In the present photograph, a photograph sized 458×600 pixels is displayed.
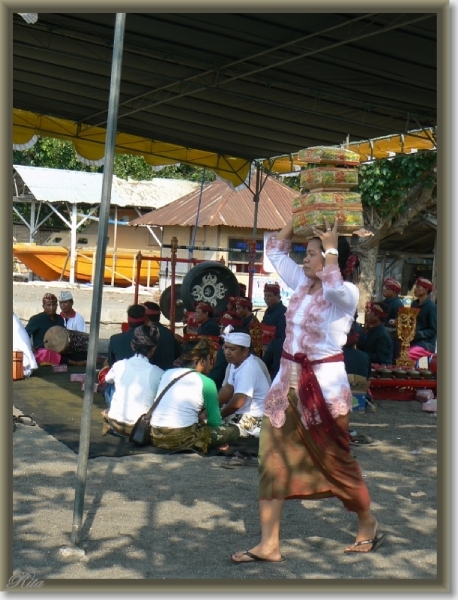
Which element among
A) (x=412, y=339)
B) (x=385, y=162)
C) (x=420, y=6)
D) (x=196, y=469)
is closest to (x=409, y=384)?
(x=412, y=339)

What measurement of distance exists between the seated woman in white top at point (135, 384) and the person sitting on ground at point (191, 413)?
0.82 ft

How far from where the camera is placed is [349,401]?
15.2 feet

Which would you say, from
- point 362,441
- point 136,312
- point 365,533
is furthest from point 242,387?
point 365,533

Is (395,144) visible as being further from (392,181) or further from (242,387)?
→ (392,181)

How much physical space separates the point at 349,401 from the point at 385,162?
52.1 feet

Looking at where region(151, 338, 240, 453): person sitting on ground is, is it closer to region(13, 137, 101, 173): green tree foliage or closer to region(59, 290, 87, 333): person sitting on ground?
region(59, 290, 87, 333): person sitting on ground

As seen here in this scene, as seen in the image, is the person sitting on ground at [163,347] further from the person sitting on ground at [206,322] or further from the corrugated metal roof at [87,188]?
the corrugated metal roof at [87,188]

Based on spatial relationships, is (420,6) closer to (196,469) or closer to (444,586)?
(444,586)

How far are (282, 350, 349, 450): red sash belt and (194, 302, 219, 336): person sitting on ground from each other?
530cm

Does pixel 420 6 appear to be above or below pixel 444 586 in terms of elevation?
above

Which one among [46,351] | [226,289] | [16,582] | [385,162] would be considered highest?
[385,162]

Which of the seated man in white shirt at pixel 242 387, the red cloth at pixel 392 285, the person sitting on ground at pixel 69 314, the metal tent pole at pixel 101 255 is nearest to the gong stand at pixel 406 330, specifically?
the red cloth at pixel 392 285

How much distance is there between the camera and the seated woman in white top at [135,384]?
7188 millimetres

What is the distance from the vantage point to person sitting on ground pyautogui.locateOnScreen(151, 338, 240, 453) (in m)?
6.80
